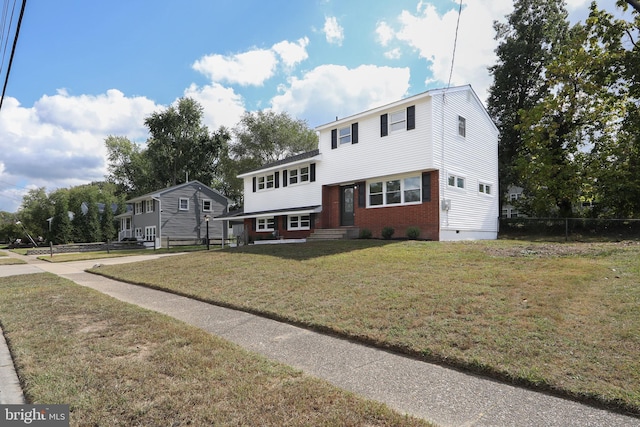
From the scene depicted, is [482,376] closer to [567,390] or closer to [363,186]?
[567,390]

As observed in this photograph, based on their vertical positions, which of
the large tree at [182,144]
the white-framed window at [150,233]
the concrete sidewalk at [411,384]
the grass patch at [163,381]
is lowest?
the concrete sidewalk at [411,384]

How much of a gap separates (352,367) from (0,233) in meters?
72.5

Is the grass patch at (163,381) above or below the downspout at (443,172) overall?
below

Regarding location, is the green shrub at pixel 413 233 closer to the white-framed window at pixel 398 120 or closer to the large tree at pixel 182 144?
the white-framed window at pixel 398 120

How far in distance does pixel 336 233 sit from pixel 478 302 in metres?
12.0

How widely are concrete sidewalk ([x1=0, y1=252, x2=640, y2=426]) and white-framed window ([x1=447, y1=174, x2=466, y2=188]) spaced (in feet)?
40.3

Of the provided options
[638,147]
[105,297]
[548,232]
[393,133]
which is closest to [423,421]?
[105,297]

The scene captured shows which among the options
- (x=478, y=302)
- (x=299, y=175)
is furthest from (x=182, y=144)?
(x=478, y=302)

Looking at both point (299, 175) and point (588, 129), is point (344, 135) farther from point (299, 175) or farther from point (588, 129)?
point (588, 129)

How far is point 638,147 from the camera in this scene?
18891 millimetres

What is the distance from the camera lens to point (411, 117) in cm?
1603

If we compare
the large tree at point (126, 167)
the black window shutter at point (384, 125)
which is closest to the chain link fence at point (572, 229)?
the black window shutter at point (384, 125)

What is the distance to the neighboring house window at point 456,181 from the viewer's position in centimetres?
1609

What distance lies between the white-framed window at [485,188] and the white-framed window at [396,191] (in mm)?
4491
